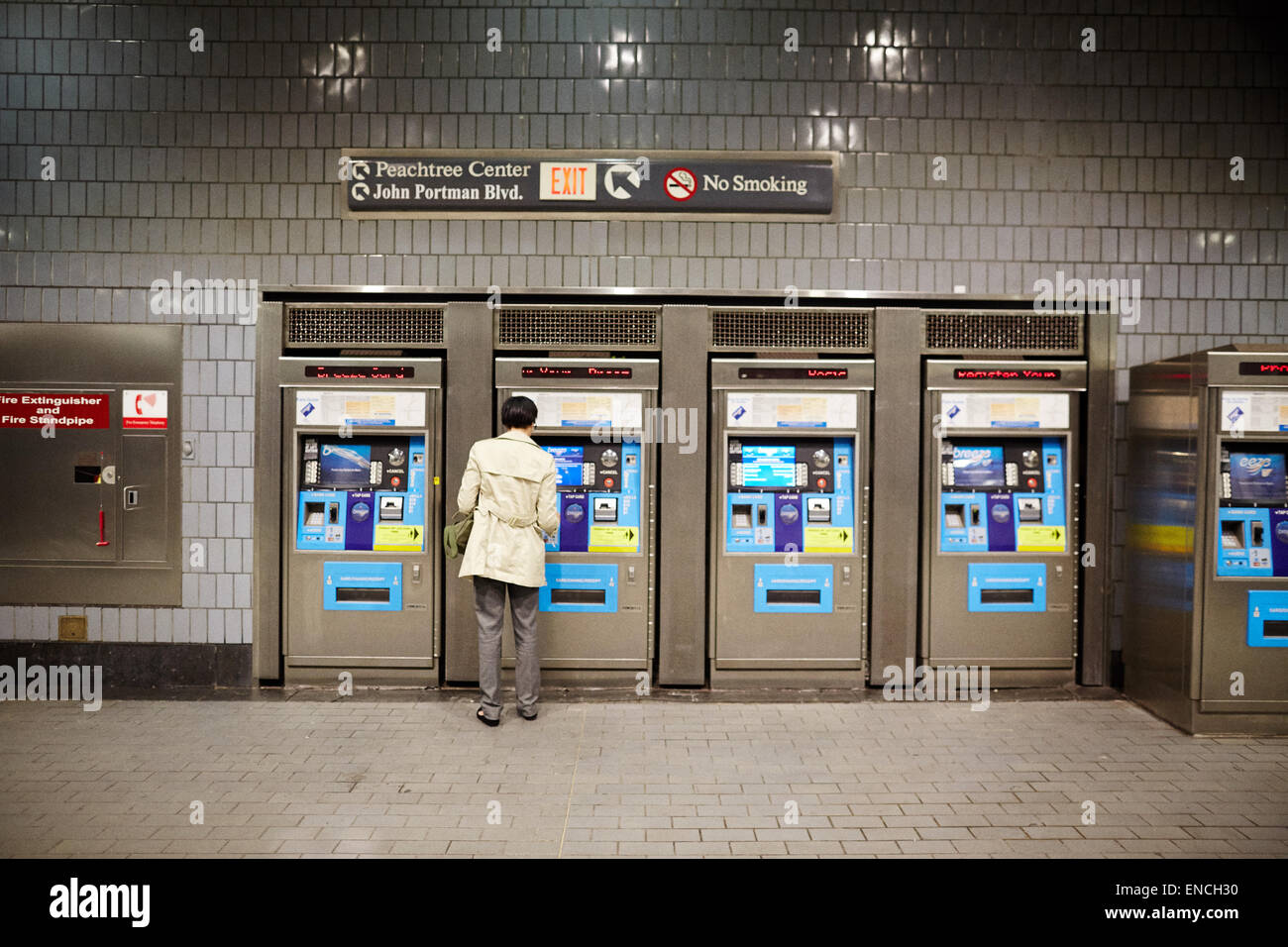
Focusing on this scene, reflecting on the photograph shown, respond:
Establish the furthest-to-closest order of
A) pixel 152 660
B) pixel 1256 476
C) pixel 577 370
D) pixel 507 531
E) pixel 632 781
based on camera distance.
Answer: pixel 152 660
pixel 577 370
pixel 1256 476
pixel 507 531
pixel 632 781

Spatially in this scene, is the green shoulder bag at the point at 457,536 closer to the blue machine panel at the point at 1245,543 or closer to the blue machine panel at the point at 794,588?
the blue machine panel at the point at 794,588

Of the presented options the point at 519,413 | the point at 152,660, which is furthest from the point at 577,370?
the point at 152,660

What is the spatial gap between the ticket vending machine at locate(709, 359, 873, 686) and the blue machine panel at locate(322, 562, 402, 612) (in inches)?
93.3

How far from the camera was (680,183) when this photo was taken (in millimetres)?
6094

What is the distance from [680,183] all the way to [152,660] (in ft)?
17.6

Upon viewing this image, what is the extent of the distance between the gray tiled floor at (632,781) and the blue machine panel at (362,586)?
0.69 meters

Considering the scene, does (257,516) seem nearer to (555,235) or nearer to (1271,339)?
(555,235)

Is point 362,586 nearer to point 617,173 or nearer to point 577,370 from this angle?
point 577,370

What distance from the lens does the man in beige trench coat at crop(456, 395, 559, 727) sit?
16.8ft

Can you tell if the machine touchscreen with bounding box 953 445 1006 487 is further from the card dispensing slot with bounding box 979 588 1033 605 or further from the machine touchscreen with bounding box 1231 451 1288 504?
the machine touchscreen with bounding box 1231 451 1288 504

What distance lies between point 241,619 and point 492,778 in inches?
113

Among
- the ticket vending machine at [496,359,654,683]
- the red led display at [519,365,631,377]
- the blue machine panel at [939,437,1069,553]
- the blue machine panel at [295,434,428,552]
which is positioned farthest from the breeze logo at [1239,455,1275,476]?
the blue machine panel at [295,434,428,552]

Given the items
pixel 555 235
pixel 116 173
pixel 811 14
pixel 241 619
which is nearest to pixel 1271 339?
pixel 811 14

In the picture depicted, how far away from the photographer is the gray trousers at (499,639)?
5226mm
